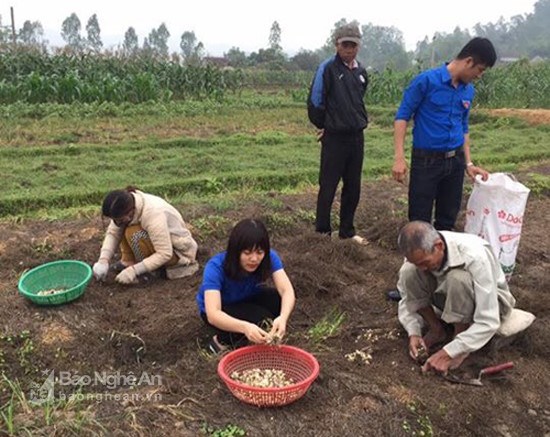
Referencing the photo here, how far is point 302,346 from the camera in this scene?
10.4 feet

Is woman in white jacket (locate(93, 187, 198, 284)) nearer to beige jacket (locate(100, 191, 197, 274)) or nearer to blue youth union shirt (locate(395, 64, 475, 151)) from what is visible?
beige jacket (locate(100, 191, 197, 274))

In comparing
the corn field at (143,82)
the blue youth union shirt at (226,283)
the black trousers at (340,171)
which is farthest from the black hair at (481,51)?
the corn field at (143,82)

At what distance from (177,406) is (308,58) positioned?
3675cm

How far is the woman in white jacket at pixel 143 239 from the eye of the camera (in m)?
3.79

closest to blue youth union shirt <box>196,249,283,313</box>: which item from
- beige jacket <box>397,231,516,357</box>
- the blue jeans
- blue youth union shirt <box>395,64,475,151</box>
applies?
beige jacket <box>397,231,516,357</box>

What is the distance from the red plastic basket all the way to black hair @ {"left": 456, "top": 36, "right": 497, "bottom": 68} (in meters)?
2.13

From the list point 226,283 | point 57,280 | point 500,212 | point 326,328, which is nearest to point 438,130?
point 500,212

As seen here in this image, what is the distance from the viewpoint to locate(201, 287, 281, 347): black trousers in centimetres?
325

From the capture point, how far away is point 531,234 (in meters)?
5.50

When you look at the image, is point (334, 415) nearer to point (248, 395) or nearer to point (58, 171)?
point (248, 395)

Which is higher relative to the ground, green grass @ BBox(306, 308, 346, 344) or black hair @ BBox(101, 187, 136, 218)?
black hair @ BBox(101, 187, 136, 218)

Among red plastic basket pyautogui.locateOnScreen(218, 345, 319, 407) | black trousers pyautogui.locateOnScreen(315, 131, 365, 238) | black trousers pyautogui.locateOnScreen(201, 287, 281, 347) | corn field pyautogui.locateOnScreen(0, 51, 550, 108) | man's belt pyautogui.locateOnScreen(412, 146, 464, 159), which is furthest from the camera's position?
corn field pyautogui.locateOnScreen(0, 51, 550, 108)

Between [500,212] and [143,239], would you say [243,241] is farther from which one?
[500,212]

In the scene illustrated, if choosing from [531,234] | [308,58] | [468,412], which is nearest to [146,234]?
[468,412]
